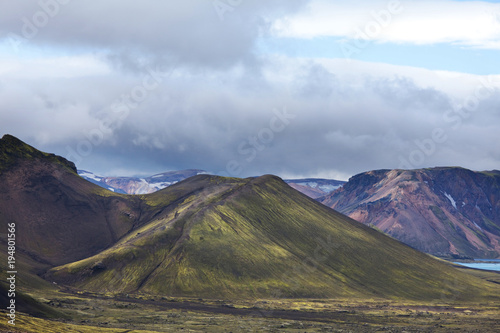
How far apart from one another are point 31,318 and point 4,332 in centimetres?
3214

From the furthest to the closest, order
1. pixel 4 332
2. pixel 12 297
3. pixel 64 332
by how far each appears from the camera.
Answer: pixel 12 297 < pixel 64 332 < pixel 4 332

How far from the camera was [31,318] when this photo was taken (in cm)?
17112

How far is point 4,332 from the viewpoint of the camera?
459 feet

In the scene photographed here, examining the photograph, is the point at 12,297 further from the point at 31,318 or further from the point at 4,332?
the point at 4,332

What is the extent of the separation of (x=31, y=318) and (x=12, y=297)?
18327mm

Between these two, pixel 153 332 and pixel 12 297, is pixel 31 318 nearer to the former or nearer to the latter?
pixel 12 297

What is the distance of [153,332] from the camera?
641ft

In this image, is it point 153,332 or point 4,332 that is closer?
point 4,332

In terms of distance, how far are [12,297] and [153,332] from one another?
49.1 meters

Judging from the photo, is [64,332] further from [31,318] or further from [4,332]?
[4,332]

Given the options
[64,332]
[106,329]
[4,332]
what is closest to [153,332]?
[106,329]

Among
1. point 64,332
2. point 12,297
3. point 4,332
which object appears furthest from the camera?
point 12,297

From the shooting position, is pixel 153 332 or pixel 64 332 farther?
pixel 153 332

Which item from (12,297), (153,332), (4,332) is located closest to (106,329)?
(153,332)
